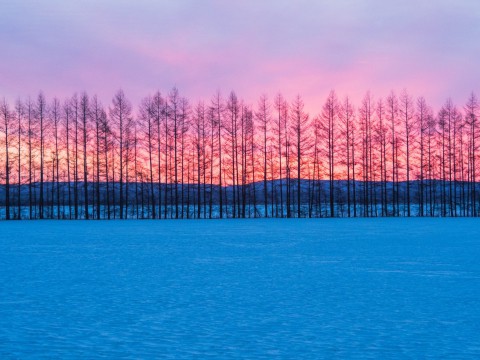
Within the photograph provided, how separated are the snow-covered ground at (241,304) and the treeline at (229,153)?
28853 mm

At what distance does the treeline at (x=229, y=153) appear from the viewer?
42031 mm

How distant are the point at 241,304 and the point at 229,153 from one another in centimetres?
3772

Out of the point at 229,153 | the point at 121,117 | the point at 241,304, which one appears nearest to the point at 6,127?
the point at 121,117

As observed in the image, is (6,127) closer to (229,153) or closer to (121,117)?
(121,117)

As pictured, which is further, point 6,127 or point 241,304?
point 6,127

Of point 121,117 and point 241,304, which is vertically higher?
point 121,117

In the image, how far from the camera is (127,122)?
42.2m

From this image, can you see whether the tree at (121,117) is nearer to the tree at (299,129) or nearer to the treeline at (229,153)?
the treeline at (229,153)

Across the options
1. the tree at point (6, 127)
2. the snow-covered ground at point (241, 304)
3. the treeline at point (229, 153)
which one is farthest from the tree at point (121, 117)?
the snow-covered ground at point (241, 304)

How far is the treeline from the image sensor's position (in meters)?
42.0

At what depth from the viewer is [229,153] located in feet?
147

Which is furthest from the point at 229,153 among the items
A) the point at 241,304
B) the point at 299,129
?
the point at 241,304

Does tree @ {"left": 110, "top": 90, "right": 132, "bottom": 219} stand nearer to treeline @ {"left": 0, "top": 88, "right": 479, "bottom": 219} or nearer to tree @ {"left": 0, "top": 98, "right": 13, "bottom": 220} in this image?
treeline @ {"left": 0, "top": 88, "right": 479, "bottom": 219}

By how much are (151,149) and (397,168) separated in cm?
2105
